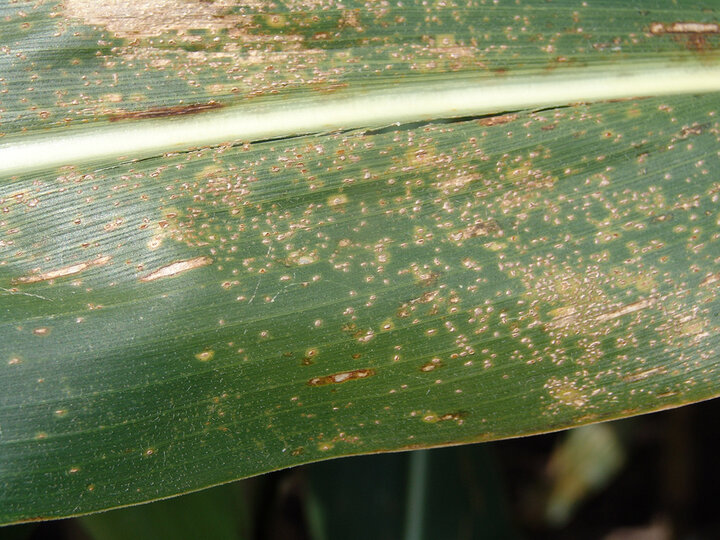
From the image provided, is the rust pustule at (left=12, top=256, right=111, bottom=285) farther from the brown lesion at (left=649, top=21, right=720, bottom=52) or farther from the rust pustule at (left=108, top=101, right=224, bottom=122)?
the brown lesion at (left=649, top=21, right=720, bottom=52)

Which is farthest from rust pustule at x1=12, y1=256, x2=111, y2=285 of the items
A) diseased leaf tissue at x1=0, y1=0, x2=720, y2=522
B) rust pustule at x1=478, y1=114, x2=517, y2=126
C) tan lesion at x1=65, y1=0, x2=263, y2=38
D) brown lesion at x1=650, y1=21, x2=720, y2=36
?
brown lesion at x1=650, y1=21, x2=720, y2=36

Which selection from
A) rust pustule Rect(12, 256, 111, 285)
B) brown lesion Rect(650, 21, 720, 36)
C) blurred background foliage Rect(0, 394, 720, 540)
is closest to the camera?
rust pustule Rect(12, 256, 111, 285)

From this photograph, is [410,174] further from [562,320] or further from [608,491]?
[608,491]

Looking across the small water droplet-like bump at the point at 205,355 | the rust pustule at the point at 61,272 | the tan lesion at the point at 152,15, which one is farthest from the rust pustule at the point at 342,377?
the tan lesion at the point at 152,15

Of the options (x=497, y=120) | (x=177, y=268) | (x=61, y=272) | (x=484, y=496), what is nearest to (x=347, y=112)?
(x=497, y=120)

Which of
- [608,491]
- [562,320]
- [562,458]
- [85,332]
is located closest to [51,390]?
[85,332]

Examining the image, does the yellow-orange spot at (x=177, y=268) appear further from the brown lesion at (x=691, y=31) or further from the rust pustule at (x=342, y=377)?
the brown lesion at (x=691, y=31)
